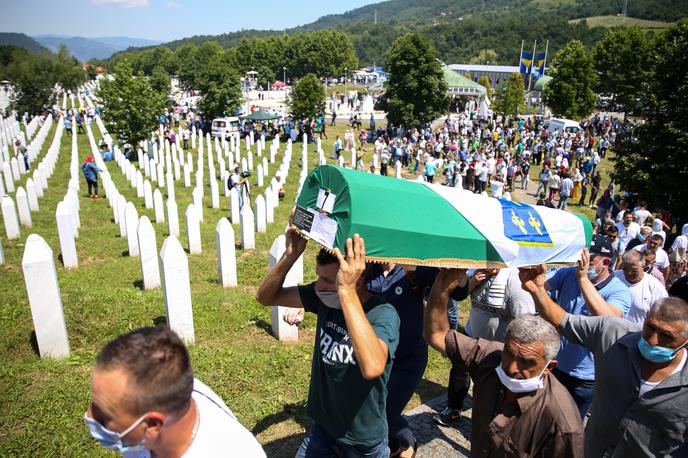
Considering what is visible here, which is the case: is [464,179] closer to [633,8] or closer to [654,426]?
[654,426]

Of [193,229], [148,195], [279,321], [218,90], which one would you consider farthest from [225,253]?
[218,90]

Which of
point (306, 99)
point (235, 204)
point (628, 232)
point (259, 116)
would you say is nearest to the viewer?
point (628, 232)

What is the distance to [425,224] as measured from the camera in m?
2.86

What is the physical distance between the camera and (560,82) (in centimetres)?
4350

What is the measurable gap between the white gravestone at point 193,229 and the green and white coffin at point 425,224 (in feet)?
24.1

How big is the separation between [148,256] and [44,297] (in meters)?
2.59

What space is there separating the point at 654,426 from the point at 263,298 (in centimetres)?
254

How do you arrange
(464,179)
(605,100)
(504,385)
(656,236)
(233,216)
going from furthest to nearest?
(605,100) < (464,179) < (233,216) < (656,236) < (504,385)

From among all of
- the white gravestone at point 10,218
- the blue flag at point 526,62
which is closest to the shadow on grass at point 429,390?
the white gravestone at point 10,218

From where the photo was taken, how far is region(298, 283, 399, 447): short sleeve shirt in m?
2.56

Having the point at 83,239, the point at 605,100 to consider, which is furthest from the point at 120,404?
the point at 605,100

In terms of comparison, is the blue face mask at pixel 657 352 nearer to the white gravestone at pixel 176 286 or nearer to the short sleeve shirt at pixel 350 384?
the short sleeve shirt at pixel 350 384

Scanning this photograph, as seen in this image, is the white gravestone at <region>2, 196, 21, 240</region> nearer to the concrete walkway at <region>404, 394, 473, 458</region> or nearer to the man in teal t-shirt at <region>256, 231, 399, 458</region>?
the concrete walkway at <region>404, 394, 473, 458</region>

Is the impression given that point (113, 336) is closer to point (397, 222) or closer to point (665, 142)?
point (397, 222)
